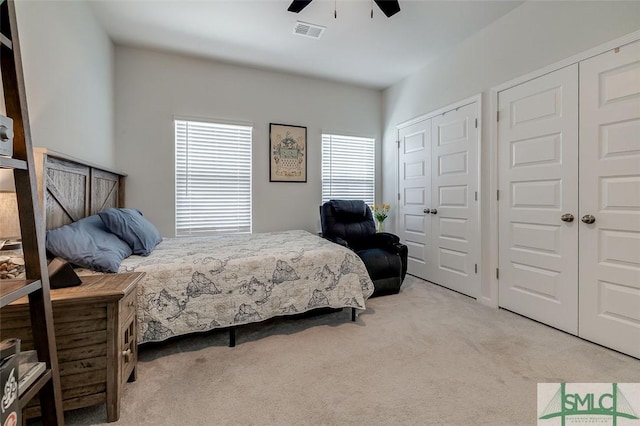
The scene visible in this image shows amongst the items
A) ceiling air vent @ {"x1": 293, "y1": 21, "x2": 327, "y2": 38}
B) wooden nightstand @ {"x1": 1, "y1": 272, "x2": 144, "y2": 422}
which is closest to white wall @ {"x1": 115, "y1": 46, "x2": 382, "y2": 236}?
ceiling air vent @ {"x1": 293, "y1": 21, "x2": 327, "y2": 38}

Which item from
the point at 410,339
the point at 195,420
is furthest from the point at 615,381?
the point at 195,420

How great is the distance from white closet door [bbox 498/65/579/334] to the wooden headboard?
3586mm

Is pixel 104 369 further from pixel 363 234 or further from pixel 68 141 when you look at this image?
pixel 363 234

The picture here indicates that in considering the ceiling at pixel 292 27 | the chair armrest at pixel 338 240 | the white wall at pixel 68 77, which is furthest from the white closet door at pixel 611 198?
the white wall at pixel 68 77

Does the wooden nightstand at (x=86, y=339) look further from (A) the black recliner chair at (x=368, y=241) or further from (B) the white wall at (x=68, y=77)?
(A) the black recliner chair at (x=368, y=241)

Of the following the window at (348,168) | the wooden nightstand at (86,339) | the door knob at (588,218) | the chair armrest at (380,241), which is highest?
the window at (348,168)

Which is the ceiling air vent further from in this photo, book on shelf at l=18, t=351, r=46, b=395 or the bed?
book on shelf at l=18, t=351, r=46, b=395

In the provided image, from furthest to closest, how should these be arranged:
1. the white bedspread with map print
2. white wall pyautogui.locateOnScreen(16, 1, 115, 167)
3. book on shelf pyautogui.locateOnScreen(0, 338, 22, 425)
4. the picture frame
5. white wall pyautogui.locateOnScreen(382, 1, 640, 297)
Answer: the picture frame, white wall pyautogui.locateOnScreen(382, 1, 640, 297), the white bedspread with map print, white wall pyautogui.locateOnScreen(16, 1, 115, 167), book on shelf pyautogui.locateOnScreen(0, 338, 22, 425)

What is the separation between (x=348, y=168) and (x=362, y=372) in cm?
313

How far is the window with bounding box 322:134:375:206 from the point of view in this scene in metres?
4.25

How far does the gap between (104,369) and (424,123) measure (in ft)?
12.8

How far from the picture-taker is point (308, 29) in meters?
2.89

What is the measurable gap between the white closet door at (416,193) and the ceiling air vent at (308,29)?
5.69ft

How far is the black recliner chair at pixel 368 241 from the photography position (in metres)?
3.16
